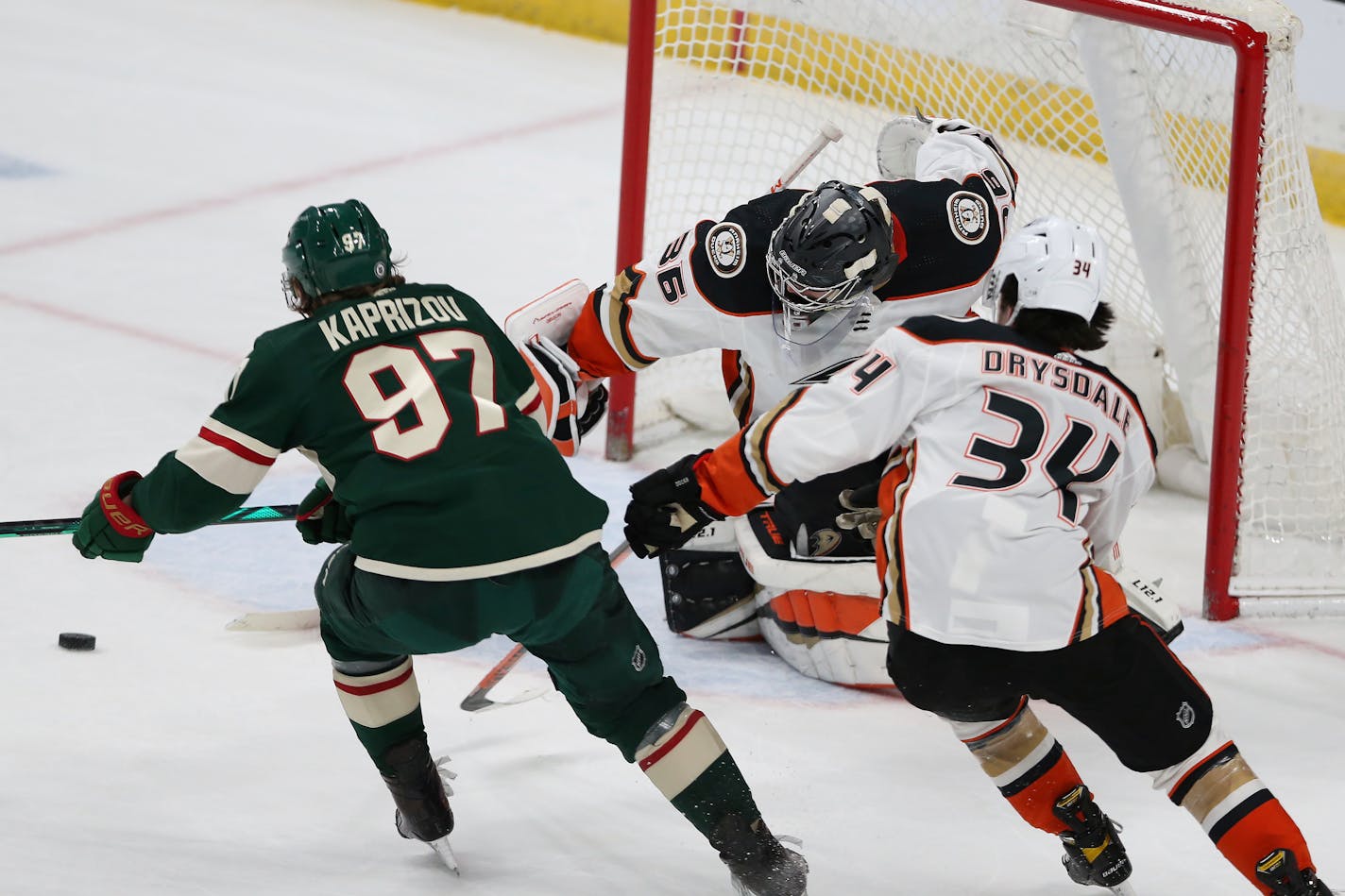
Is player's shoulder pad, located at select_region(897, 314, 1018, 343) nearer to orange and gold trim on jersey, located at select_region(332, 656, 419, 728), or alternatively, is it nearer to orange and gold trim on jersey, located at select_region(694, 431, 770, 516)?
orange and gold trim on jersey, located at select_region(694, 431, 770, 516)

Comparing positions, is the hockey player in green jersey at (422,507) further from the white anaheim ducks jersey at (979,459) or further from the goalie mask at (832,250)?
the goalie mask at (832,250)

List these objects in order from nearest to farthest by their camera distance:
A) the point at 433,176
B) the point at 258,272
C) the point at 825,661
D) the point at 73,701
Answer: the point at 73,701 < the point at 825,661 < the point at 258,272 < the point at 433,176

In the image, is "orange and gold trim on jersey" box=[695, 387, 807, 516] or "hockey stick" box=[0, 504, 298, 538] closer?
"orange and gold trim on jersey" box=[695, 387, 807, 516]

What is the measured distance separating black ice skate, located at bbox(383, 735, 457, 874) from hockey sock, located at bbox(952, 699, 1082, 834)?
703 millimetres

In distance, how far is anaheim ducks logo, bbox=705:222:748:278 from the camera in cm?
291

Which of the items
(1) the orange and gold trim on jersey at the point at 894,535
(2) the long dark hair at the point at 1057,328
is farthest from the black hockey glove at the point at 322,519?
(2) the long dark hair at the point at 1057,328

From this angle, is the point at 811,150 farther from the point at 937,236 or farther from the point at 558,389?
the point at 558,389

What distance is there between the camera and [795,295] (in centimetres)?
269

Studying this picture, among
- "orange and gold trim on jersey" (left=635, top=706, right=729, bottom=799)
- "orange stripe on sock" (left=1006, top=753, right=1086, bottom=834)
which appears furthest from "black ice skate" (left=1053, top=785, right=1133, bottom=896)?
"orange and gold trim on jersey" (left=635, top=706, right=729, bottom=799)

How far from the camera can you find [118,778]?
272cm

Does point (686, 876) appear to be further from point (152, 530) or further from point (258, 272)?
point (258, 272)

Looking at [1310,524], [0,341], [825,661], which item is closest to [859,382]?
[825,661]

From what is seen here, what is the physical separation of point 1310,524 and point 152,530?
7.43 ft

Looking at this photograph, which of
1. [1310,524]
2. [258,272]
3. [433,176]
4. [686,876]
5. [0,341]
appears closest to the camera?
[686,876]
